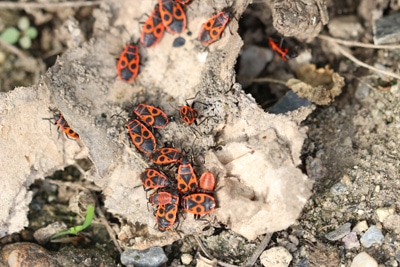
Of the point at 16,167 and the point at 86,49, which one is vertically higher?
the point at 86,49

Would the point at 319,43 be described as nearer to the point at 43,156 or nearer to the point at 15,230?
the point at 43,156

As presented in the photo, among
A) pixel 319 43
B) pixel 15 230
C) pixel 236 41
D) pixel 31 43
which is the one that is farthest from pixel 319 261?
pixel 31 43

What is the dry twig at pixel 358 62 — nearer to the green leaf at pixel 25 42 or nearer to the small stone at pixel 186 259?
the small stone at pixel 186 259

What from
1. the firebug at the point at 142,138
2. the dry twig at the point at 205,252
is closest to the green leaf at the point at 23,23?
the firebug at the point at 142,138

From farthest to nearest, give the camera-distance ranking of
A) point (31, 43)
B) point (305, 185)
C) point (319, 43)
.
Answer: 1. point (31, 43)
2. point (319, 43)
3. point (305, 185)

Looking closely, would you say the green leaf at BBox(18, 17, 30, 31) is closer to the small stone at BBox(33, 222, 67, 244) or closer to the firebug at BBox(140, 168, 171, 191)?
the small stone at BBox(33, 222, 67, 244)

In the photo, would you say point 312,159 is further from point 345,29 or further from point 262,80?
point 345,29
